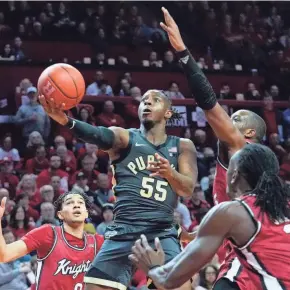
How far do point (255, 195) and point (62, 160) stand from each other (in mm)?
7913

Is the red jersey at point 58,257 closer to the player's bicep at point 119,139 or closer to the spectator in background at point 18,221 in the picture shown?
the player's bicep at point 119,139

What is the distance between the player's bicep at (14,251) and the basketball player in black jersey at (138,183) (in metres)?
0.67

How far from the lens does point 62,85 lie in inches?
212

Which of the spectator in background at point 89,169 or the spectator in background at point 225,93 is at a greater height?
the spectator in background at point 89,169

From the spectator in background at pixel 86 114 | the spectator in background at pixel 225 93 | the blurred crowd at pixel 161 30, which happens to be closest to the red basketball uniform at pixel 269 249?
the spectator in background at pixel 86 114

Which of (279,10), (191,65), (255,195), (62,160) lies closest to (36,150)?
(62,160)

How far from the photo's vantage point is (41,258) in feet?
19.0

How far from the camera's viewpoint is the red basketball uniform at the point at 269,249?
3.34 metres

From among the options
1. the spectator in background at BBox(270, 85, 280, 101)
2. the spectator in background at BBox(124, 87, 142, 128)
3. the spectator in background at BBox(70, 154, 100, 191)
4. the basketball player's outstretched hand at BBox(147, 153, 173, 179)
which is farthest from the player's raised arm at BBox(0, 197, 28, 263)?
the spectator in background at BBox(270, 85, 280, 101)

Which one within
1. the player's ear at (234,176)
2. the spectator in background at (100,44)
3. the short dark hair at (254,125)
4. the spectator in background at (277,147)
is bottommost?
the spectator in background at (277,147)

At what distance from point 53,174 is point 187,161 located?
212 inches

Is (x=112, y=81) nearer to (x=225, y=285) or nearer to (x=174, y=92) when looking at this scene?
(x=174, y=92)

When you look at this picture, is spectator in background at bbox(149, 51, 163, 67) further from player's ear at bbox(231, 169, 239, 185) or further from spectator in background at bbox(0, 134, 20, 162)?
player's ear at bbox(231, 169, 239, 185)

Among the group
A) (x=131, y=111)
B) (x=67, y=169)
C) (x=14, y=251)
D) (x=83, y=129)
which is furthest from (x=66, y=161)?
(x=83, y=129)
